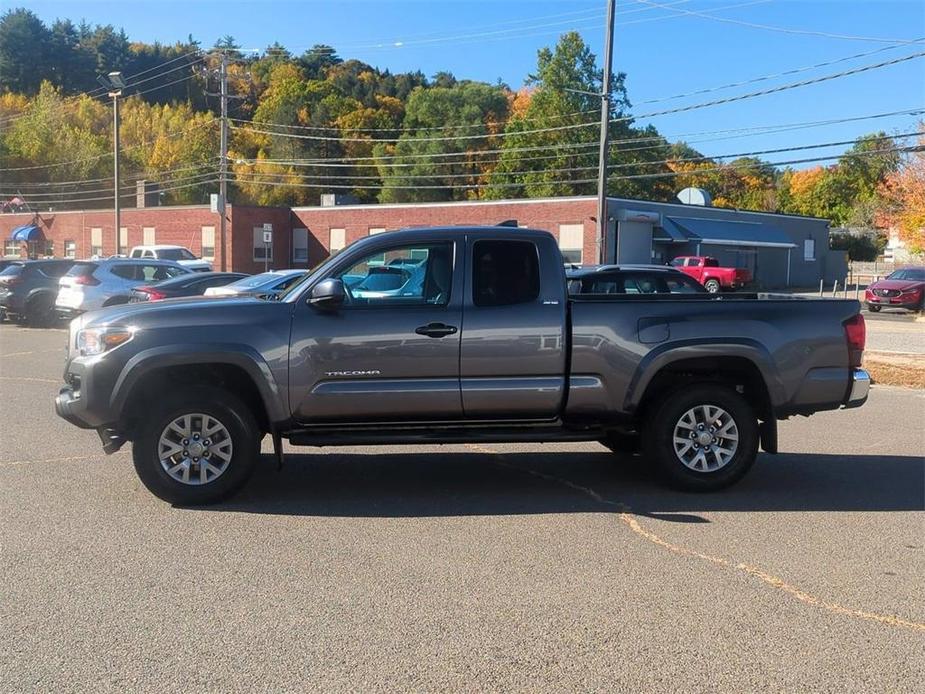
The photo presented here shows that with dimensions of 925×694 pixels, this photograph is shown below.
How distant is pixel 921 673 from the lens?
161 inches

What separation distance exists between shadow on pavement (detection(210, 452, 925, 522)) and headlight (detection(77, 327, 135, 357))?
1394 millimetres

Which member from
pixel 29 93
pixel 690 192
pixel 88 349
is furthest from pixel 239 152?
pixel 88 349

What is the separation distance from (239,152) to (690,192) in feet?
213

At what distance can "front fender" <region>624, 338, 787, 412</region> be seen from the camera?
6859mm

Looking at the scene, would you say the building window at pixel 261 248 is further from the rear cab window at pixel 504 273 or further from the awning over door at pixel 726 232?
the rear cab window at pixel 504 273

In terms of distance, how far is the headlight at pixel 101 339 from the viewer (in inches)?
256

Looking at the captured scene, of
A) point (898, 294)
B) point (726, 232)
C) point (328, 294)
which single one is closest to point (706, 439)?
point (328, 294)

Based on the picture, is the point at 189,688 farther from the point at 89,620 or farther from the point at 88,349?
the point at 88,349

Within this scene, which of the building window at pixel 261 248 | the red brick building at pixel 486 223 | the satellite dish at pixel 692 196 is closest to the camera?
the red brick building at pixel 486 223

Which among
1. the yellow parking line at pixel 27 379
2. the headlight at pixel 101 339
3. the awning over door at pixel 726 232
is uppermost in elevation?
the awning over door at pixel 726 232

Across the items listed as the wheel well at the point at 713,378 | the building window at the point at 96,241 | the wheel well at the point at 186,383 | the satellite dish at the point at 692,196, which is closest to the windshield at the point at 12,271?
the wheel well at the point at 186,383

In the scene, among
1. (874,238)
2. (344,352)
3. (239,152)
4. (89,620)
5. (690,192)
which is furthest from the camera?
(239,152)

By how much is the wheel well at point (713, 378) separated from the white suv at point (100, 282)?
52.2 ft

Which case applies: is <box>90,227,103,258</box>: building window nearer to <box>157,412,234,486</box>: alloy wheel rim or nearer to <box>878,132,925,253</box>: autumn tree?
<box>878,132,925,253</box>: autumn tree
